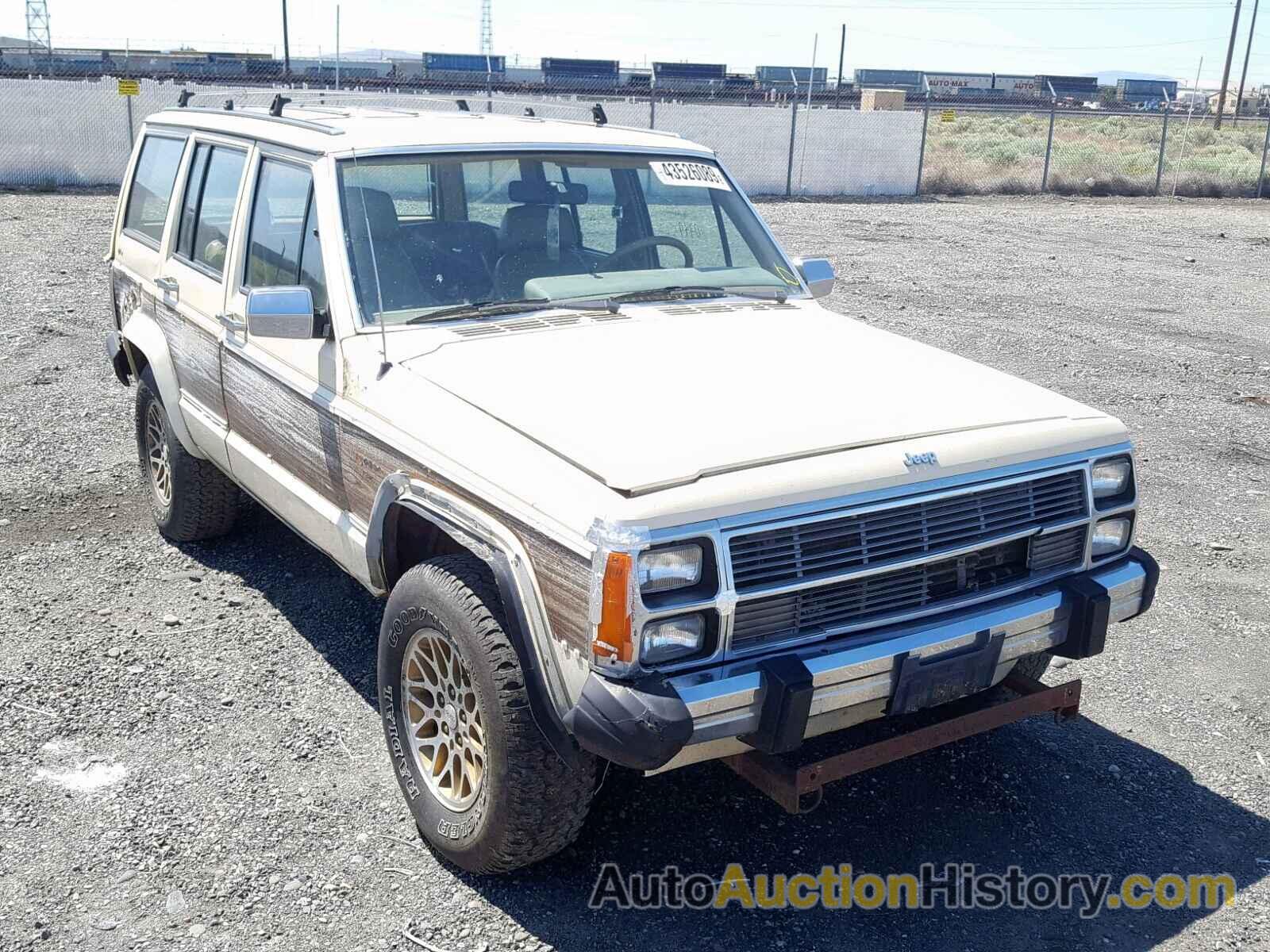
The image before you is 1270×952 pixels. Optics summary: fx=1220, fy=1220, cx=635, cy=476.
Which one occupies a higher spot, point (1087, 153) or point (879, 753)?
point (1087, 153)

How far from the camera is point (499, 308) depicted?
416 centimetres

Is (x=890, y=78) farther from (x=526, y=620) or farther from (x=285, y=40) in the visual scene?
(x=526, y=620)

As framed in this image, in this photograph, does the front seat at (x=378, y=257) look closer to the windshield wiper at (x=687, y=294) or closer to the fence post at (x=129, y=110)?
the windshield wiper at (x=687, y=294)

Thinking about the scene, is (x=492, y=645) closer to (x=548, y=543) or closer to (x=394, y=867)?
(x=548, y=543)

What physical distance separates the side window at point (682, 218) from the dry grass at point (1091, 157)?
2296 centimetres

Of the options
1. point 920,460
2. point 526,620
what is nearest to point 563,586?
point 526,620

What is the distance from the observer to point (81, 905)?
10.9 ft

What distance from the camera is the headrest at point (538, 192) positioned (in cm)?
454

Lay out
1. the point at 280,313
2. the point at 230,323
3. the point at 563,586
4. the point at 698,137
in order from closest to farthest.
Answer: the point at 563,586
the point at 280,313
the point at 230,323
the point at 698,137

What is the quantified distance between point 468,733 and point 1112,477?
2.05 m

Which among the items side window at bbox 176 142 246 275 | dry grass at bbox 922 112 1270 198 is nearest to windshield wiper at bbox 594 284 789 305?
side window at bbox 176 142 246 275

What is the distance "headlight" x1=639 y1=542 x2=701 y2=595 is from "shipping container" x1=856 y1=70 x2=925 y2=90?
61.6 m

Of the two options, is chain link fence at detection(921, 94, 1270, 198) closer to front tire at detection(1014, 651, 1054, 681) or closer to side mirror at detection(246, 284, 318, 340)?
front tire at detection(1014, 651, 1054, 681)

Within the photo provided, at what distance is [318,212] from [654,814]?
231 cm
